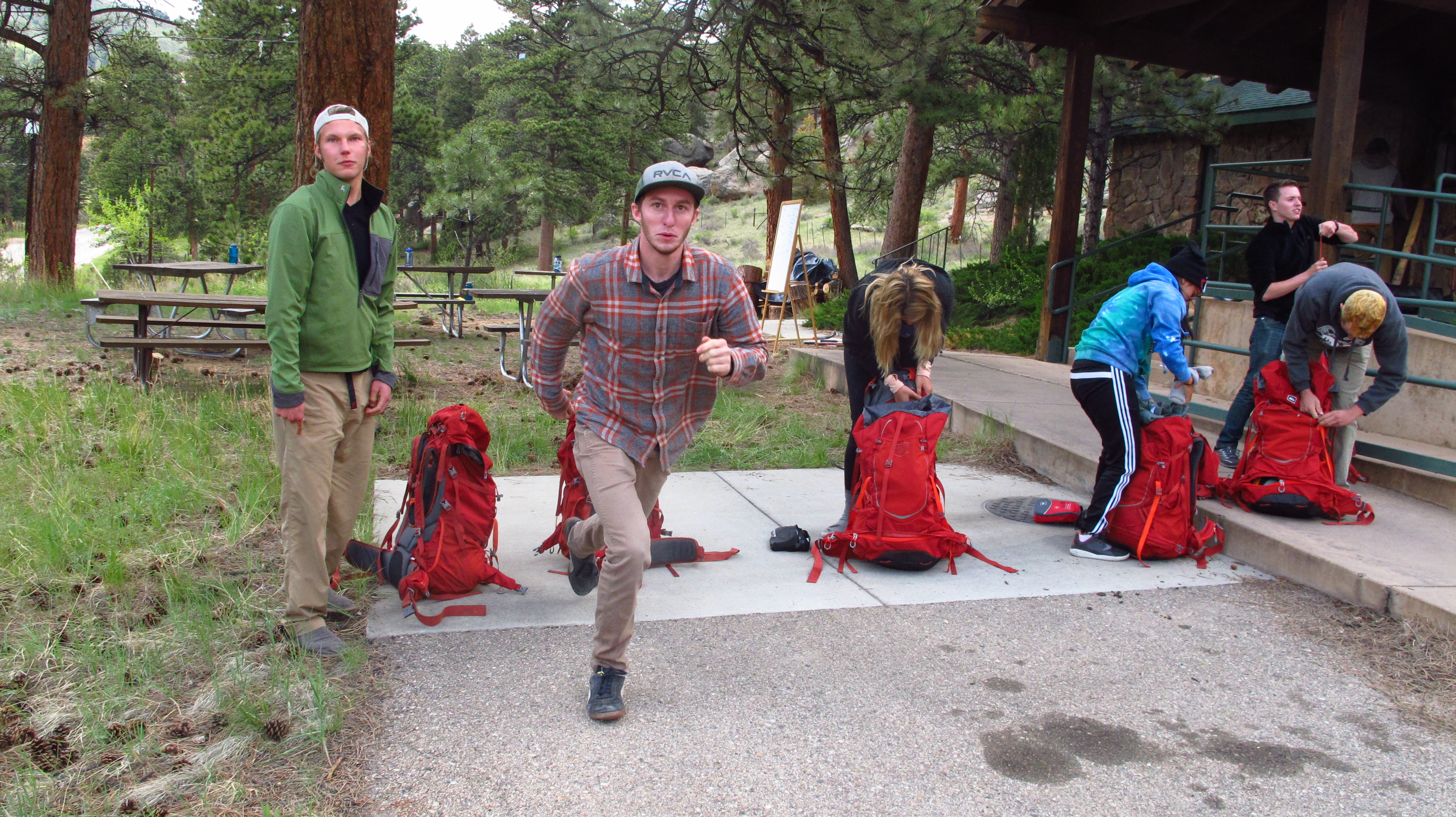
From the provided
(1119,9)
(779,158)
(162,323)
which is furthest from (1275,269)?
(779,158)

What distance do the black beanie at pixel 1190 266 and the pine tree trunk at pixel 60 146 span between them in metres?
17.1

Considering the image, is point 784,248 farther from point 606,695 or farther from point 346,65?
point 606,695

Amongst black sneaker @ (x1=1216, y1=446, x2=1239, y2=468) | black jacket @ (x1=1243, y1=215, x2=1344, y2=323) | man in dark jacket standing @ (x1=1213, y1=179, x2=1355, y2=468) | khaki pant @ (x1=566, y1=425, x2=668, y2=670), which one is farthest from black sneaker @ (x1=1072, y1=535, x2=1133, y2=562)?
khaki pant @ (x1=566, y1=425, x2=668, y2=670)

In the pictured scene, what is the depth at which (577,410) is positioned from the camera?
134 inches

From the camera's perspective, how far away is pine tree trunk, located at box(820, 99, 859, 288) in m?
18.4

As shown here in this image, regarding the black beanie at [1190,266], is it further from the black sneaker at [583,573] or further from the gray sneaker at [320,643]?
the gray sneaker at [320,643]

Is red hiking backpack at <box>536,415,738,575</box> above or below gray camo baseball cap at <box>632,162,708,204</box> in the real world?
below

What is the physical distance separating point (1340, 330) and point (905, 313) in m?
2.42

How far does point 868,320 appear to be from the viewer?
5062mm

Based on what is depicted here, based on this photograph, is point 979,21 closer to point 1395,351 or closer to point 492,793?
point 1395,351

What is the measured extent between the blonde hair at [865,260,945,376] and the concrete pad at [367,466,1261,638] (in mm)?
1078

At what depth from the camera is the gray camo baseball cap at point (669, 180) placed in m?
3.13

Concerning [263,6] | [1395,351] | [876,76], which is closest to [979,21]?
[876,76]

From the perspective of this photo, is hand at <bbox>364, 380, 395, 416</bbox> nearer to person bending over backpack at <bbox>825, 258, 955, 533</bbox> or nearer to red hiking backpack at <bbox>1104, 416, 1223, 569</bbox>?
person bending over backpack at <bbox>825, 258, 955, 533</bbox>
